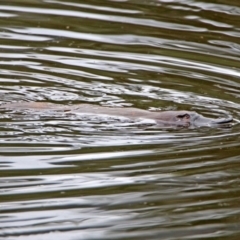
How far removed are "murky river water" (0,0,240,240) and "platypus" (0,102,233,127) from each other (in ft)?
0.36

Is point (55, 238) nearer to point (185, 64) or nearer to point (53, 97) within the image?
point (53, 97)

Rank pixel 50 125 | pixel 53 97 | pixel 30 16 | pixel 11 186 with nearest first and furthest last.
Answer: pixel 11 186 → pixel 50 125 → pixel 53 97 → pixel 30 16

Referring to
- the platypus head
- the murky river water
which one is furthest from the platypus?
the murky river water

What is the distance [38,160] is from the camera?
246 inches

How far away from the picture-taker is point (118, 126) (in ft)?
23.3

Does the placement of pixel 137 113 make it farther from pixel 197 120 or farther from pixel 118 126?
pixel 197 120

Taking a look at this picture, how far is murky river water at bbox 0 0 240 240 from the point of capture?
5316mm

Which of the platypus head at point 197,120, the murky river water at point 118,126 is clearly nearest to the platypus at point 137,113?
the platypus head at point 197,120

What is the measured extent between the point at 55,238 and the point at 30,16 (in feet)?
20.3

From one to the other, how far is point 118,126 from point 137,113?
0.97ft

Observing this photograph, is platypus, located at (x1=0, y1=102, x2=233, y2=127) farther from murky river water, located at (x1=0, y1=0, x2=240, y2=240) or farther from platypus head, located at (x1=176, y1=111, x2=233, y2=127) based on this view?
murky river water, located at (x1=0, y1=0, x2=240, y2=240)

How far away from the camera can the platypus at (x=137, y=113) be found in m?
7.14

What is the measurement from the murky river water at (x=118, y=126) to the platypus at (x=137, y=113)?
0.36ft

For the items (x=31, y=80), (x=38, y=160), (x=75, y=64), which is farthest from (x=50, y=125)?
(x=75, y=64)
